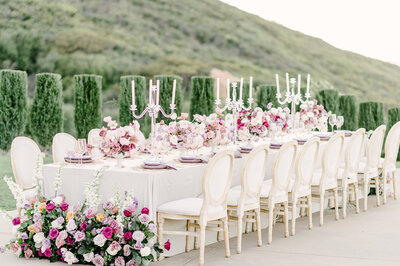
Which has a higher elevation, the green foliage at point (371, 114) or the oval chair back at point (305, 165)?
the green foliage at point (371, 114)

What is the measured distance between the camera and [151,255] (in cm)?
514

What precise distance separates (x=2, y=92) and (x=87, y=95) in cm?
149

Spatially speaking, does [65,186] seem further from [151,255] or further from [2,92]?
[2,92]

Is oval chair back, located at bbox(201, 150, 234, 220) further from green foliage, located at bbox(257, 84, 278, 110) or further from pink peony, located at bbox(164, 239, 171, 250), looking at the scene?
green foliage, located at bbox(257, 84, 278, 110)

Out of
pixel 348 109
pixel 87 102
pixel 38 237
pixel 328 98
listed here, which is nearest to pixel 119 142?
pixel 38 237

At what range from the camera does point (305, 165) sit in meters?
6.64

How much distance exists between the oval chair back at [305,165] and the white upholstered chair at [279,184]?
0.17 meters

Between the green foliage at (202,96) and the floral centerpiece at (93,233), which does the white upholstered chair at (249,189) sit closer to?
the floral centerpiece at (93,233)

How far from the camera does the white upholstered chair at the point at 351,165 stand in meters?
7.57

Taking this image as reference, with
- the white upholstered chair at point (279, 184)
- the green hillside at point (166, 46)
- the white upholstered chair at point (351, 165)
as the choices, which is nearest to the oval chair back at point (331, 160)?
the white upholstered chair at point (351, 165)

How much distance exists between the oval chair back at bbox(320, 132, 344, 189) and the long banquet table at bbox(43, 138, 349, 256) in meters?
1.72

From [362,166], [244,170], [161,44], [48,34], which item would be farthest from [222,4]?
[244,170]

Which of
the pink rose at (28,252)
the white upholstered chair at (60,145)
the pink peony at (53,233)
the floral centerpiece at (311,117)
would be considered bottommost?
the pink rose at (28,252)

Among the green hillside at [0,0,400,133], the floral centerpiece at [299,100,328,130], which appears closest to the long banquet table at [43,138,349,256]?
the floral centerpiece at [299,100,328,130]
